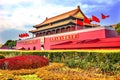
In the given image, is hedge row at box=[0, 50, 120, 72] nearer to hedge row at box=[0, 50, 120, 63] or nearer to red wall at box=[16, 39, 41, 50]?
hedge row at box=[0, 50, 120, 63]

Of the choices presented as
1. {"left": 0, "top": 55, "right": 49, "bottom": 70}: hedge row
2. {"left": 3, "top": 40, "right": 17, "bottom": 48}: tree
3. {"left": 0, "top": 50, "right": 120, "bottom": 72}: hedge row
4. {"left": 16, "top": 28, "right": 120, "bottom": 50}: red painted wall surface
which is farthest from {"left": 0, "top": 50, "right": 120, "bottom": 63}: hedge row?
{"left": 3, "top": 40, "right": 17, "bottom": 48}: tree

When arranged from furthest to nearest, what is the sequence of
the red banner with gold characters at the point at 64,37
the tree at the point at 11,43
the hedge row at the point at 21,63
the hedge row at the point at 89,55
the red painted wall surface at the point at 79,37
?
the tree at the point at 11,43, the red banner with gold characters at the point at 64,37, the red painted wall surface at the point at 79,37, the hedge row at the point at 21,63, the hedge row at the point at 89,55

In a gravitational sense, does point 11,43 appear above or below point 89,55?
above

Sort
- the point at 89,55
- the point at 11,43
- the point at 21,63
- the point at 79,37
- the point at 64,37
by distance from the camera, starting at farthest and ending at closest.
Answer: the point at 11,43 < the point at 64,37 < the point at 79,37 < the point at 89,55 < the point at 21,63

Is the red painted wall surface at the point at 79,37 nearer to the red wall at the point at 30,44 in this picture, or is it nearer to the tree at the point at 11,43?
the red wall at the point at 30,44

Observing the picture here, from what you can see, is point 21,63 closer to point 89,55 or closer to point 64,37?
point 89,55

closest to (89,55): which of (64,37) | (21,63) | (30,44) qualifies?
(21,63)

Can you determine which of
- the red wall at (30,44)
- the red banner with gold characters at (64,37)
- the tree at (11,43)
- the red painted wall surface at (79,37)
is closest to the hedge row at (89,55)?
the red painted wall surface at (79,37)

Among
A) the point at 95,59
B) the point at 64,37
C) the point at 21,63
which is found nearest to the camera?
the point at 21,63

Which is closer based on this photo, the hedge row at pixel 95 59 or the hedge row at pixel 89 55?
the hedge row at pixel 95 59

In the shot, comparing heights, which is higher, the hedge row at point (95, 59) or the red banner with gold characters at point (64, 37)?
the red banner with gold characters at point (64, 37)

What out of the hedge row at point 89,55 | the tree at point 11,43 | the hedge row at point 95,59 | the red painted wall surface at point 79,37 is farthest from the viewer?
the tree at point 11,43

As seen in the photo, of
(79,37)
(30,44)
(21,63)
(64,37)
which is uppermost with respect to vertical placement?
(64,37)

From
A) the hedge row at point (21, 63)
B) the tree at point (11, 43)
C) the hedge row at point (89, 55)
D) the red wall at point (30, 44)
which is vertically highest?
the tree at point (11, 43)
